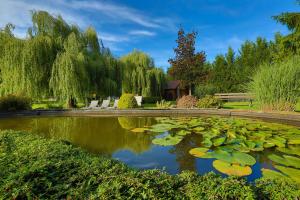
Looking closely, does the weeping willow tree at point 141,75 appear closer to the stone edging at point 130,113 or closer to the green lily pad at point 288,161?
the stone edging at point 130,113

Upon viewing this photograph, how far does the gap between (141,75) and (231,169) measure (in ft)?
53.2

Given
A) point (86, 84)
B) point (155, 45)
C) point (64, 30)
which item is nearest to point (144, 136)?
point (86, 84)

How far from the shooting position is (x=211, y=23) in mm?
22578

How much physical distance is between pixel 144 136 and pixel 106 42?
1368cm

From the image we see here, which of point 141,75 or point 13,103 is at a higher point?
point 141,75

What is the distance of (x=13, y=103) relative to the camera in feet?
36.9

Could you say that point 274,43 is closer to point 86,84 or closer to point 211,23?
point 211,23

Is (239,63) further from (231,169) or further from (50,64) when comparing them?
(231,169)

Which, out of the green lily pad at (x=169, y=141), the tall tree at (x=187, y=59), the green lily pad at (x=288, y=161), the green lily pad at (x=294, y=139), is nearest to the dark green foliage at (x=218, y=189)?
the green lily pad at (x=288, y=161)

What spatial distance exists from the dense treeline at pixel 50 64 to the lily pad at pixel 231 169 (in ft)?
36.2

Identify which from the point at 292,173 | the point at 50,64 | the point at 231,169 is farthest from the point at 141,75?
the point at 292,173

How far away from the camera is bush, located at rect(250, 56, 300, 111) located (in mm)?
7980

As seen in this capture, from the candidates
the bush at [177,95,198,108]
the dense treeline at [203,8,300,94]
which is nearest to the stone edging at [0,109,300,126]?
the bush at [177,95,198,108]

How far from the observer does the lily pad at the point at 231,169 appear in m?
3.09
